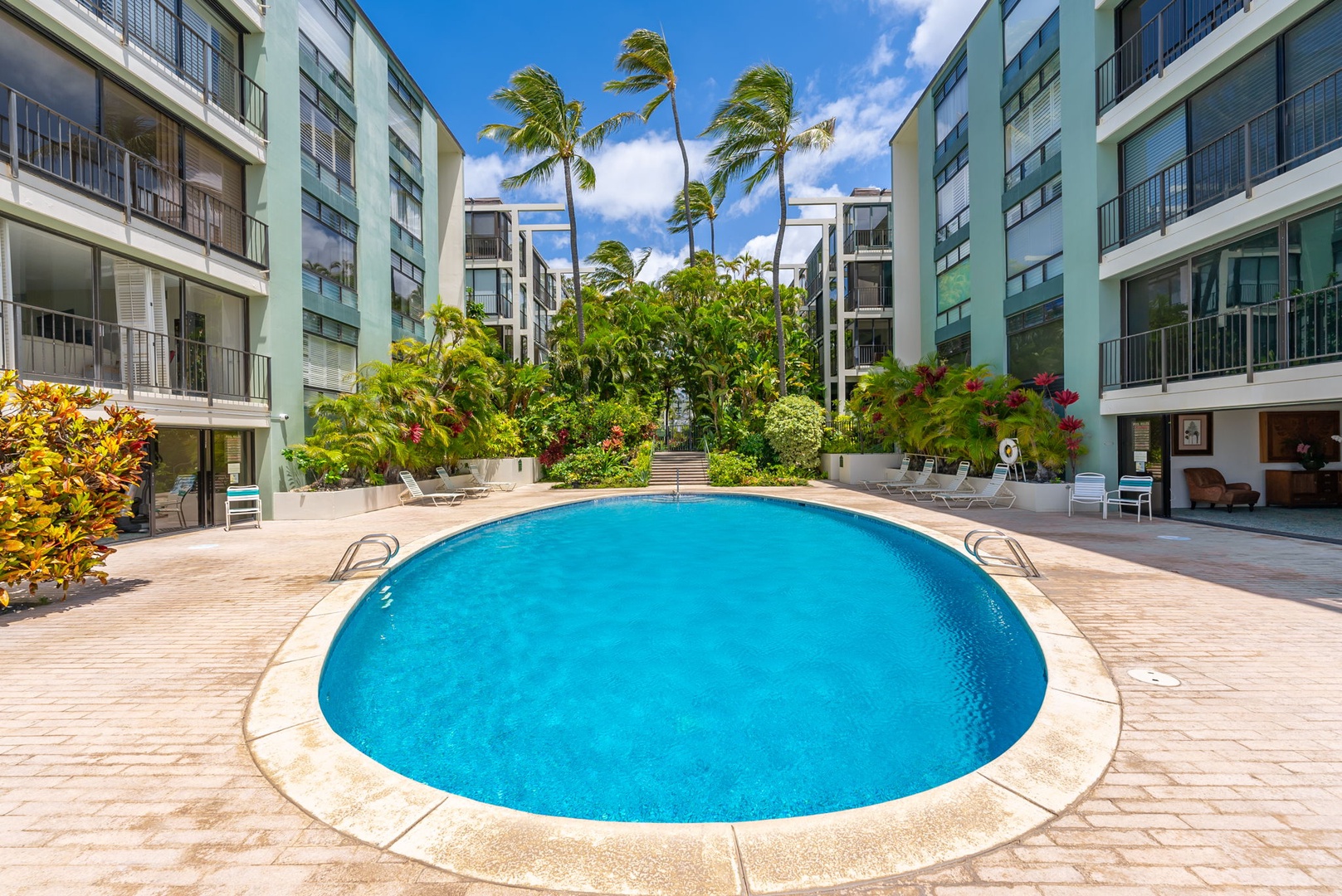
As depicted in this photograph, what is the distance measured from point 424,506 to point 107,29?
10952 mm

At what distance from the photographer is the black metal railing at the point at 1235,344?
905 cm

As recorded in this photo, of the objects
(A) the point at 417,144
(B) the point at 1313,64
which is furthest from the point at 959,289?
(A) the point at 417,144

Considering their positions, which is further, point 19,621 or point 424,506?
point 424,506

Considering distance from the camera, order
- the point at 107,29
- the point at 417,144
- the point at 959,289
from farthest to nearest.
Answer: the point at 417,144 < the point at 959,289 < the point at 107,29

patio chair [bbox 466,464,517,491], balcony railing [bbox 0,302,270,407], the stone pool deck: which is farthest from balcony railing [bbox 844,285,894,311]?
balcony railing [bbox 0,302,270,407]

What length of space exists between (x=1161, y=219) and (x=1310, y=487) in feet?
23.6

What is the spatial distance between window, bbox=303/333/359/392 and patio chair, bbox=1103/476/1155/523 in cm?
1883

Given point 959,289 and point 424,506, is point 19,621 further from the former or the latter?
point 959,289

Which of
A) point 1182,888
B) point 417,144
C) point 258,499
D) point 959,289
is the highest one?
point 417,144

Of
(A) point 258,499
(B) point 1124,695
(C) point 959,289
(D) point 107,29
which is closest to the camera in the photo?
(B) point 1124,695

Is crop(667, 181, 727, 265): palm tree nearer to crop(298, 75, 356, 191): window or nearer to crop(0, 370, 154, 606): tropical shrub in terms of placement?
crop(298, 75, 356, 191): window

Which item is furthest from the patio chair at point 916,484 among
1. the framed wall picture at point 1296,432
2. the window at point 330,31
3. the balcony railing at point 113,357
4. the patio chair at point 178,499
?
the window at point 330,31

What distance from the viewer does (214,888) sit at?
2326mm

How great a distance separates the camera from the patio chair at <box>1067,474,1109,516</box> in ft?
40.8
